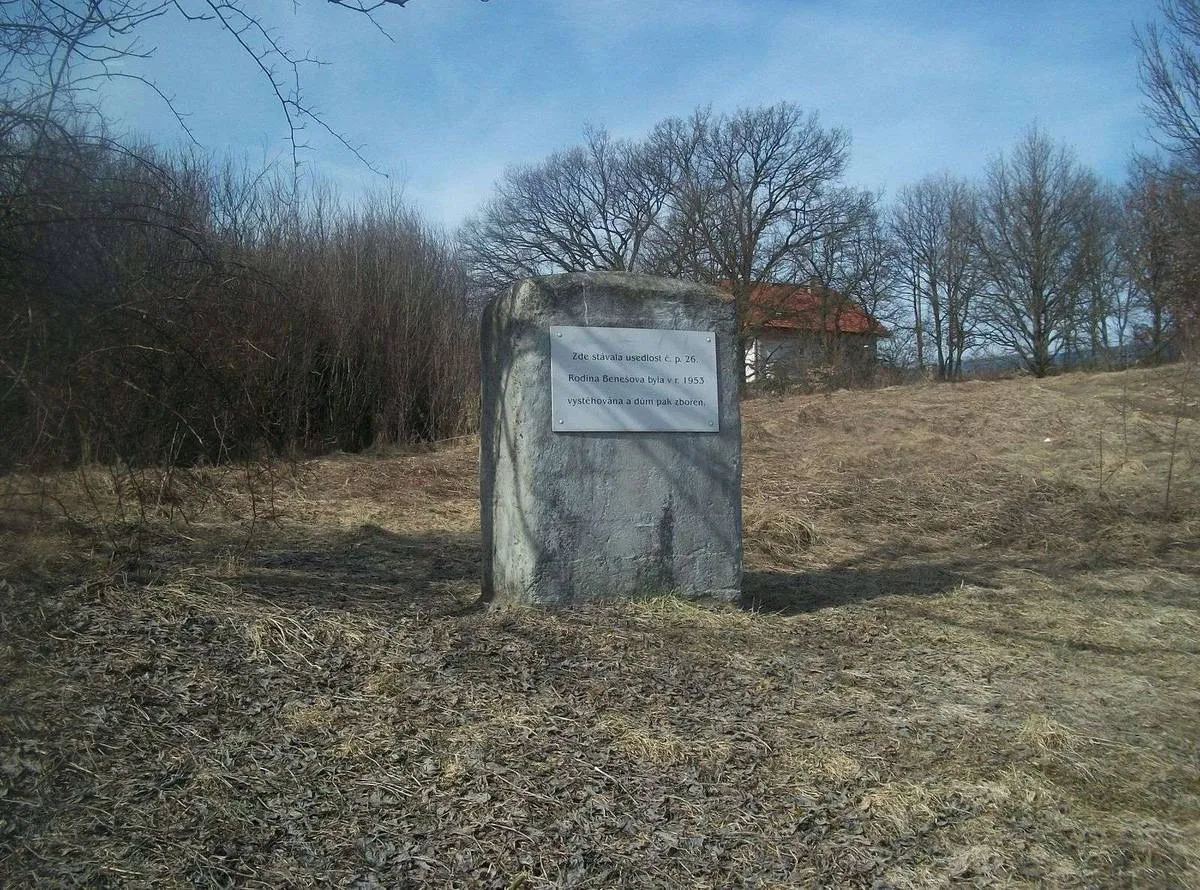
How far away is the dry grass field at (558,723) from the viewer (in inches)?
113

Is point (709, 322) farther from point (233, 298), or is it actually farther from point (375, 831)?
point (375, 831)

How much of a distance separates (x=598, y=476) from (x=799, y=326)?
82.5 feet

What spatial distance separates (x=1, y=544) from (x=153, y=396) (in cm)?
93

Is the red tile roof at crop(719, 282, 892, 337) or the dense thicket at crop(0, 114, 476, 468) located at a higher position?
the red tile roof at crop(719, 282, 892, 337)

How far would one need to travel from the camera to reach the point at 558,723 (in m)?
3.67

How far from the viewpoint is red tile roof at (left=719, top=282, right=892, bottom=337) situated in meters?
28.2

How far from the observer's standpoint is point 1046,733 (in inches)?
145

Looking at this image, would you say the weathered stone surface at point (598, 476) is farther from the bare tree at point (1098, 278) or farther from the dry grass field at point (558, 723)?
the bare tree at point (1098, 278)

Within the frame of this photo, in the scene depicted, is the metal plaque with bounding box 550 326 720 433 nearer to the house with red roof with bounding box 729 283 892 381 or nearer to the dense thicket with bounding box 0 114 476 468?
the dense thicket with bounding box 0 114 476 468

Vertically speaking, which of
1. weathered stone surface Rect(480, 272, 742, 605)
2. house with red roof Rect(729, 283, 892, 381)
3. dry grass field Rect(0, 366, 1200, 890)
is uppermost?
house with red roof Rect(729, 283, 892, 381)

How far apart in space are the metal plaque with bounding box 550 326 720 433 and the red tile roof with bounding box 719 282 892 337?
903 inches

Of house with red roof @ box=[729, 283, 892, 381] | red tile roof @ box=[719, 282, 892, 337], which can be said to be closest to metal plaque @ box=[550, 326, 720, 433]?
house with red roof @ box=[729, 283, 892, 381]

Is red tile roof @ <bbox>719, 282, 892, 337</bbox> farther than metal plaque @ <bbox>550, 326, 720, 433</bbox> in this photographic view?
Yes

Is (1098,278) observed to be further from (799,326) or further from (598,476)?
(598,476)
